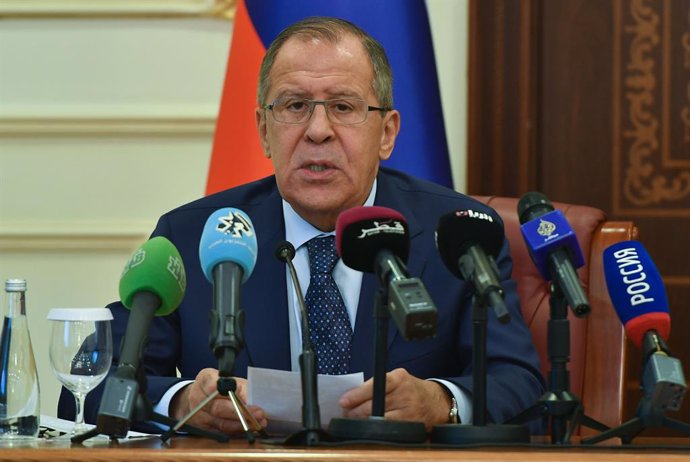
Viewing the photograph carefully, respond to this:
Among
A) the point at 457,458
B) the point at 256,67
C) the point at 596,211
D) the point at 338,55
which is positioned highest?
the point at 256,67

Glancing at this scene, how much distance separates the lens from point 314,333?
2.28 m

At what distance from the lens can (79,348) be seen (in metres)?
1.74

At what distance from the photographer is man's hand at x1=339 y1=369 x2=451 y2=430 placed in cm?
174

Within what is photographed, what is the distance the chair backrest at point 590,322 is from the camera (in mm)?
2445

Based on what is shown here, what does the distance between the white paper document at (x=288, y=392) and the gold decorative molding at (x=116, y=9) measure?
2289 millimetres

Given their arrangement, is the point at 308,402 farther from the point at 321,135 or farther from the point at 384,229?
the point at 321,135

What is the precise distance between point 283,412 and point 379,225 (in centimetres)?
39

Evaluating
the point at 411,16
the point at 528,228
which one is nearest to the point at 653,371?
the point at 528,228

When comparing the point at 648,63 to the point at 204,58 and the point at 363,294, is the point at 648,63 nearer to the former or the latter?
the point at 204,58

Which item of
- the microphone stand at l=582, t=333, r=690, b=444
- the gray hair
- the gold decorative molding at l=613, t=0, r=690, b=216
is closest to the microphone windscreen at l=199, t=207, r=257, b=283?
the microphone stand at l=582, t=333, r=690, b=444

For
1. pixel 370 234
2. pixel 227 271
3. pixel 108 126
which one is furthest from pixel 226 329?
pixel 108 126

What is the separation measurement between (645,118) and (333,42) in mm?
1719

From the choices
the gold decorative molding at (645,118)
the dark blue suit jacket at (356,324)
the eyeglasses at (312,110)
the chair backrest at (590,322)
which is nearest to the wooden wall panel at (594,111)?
the gold decorative molding at (645,118)

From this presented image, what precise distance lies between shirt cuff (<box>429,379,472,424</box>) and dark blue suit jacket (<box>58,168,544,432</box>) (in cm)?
13
